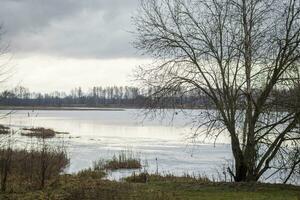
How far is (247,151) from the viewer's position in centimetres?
1512

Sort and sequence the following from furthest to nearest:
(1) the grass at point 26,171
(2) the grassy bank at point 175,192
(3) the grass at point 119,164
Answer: (3) the grass at point 119,164 → (1) the grass at point 26,171 → (2) the grassy bank at point 175,192

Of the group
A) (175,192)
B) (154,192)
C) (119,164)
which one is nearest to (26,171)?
(119,164)

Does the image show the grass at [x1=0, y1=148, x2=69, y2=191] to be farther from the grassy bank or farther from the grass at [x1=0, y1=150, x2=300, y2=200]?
the grassy bank

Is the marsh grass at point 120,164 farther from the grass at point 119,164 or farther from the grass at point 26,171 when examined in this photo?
the grass at point 26,171

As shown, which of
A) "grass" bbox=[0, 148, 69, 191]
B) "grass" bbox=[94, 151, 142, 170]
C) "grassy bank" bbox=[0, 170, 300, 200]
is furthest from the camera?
"grass" bbox=[94, 151, 142, 170]

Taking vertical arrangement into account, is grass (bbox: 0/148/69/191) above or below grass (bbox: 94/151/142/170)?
above

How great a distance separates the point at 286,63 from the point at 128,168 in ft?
41.7

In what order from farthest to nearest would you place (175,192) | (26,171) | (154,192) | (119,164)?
(119,164), (26,171), (175,192), (154,192)

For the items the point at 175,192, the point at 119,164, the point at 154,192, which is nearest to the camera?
the point at 154,192

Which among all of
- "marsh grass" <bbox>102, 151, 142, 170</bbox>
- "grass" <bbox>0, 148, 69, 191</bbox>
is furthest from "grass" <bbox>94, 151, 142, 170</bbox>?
"grass" <bbox>0, 148, 69, 191</bbox>

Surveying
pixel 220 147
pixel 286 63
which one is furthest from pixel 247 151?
pixel 220 147

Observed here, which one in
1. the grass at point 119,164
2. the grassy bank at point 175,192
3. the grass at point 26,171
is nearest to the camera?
the grassy bank at point 175,192

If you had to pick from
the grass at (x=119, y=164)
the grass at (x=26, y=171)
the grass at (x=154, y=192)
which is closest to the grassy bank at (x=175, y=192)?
the grass at (x=154, y=192)

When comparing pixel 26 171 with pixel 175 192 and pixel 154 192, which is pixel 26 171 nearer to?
pixel 175 192
